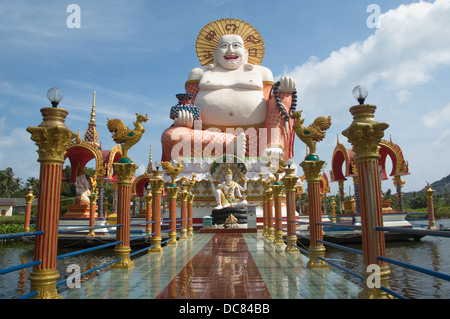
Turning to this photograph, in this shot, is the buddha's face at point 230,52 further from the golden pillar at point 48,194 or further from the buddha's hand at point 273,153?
the golden pillar at point 48,194

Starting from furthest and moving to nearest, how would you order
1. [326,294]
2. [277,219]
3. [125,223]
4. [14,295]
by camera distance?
[277,219] → [14,295] → [125,223] → [326,294]

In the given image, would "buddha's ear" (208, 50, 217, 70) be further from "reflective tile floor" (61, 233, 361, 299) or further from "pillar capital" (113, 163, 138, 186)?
"reflective tile floor" (61, 233, 361, 299)

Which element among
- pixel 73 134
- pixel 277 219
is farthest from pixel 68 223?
pixel 73 134

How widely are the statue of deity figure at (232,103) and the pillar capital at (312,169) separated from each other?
12096 mm

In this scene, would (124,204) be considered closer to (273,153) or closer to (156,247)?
(156,247)

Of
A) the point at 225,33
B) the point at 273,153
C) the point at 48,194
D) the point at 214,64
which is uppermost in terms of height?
the point at 225,33

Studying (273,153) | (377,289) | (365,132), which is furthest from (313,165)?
(273,153)

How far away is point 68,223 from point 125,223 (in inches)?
414

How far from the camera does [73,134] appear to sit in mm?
3566

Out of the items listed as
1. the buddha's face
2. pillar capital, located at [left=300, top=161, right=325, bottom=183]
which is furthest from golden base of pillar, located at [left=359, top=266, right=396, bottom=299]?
the buddha's face

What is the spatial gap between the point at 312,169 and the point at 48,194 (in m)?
3.71

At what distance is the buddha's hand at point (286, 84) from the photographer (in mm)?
18047

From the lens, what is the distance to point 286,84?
59.4ft
